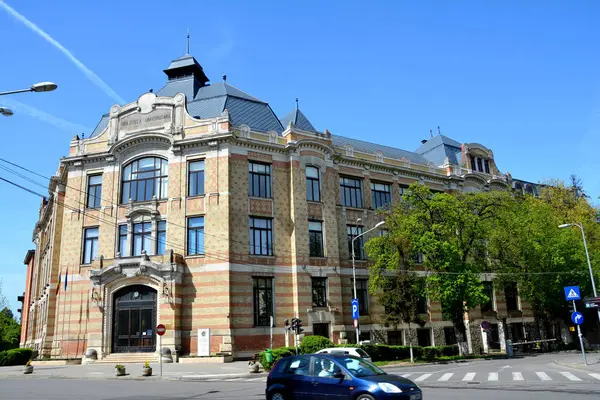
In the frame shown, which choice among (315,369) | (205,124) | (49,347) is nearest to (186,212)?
(205,124)

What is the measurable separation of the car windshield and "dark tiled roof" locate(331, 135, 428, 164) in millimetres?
31366

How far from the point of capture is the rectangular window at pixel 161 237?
3353 cm

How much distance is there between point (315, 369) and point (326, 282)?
78.2ft

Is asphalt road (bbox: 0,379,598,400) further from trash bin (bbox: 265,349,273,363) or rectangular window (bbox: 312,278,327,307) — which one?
rectangular window (bbox: 312,278,327,307)

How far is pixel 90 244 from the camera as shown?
35.2 m

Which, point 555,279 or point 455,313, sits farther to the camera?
point 555,279

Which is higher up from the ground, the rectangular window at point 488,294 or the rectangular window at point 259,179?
the rectangular window at point 259,179

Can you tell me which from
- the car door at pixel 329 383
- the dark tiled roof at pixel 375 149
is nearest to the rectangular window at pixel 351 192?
the dark tiled roof at pixel 375 149

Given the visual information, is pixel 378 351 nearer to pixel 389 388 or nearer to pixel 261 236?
pixel 261 236

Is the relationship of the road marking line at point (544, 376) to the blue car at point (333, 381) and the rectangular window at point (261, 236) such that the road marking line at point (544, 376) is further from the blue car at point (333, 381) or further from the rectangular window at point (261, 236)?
the rectangular window at point (261, 236)

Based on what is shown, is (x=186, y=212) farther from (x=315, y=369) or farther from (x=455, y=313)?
(x=315, y=369)

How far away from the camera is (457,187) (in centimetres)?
4612

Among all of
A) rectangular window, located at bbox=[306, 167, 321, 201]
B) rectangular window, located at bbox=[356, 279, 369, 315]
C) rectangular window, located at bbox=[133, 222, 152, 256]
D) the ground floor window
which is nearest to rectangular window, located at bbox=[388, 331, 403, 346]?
the ground floor window

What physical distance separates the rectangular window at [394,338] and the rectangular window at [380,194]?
32.8 ft
